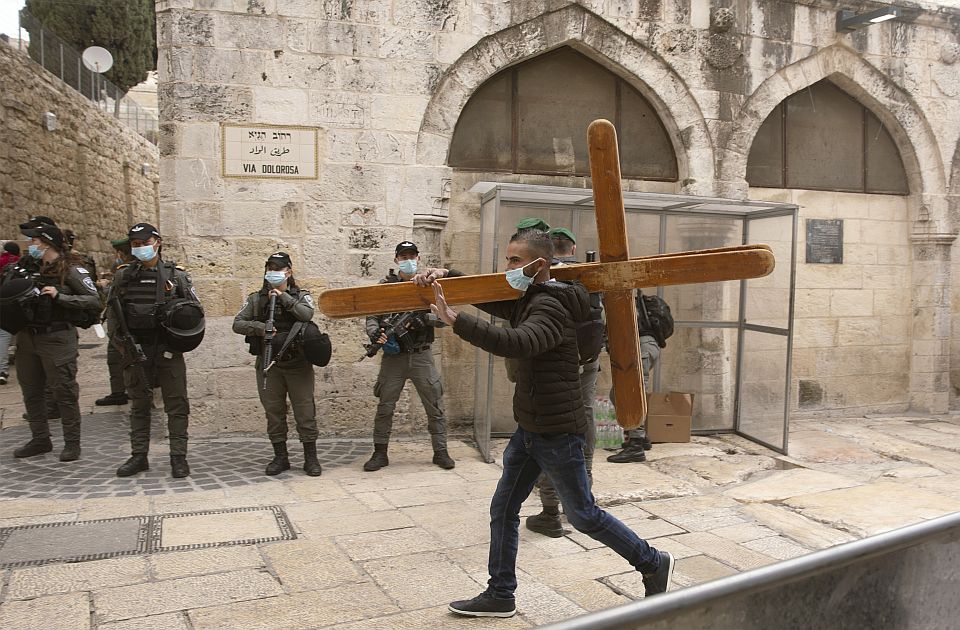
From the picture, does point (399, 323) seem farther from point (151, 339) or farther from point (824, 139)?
point (824, 139)

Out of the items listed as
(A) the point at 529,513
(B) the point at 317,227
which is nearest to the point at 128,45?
(B) the point at 317,227

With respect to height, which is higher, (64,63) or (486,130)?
(64,63)

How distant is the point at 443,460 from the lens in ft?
19.3

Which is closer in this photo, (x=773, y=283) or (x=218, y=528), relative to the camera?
(x=218, y=528)

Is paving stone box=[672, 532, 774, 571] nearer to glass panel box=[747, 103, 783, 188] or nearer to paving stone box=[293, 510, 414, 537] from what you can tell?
paving stone box=[293, 510, 414, 537]

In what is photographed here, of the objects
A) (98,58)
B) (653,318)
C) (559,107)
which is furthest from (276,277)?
(98,58)

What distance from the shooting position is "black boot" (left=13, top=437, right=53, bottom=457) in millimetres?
5719

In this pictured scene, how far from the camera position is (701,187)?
Answer: 24.8 feet

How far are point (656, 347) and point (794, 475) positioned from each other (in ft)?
4.91

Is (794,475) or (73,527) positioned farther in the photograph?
(794,475)

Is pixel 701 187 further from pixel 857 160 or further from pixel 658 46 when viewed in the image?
pixel 857 160

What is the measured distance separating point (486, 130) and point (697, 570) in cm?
481

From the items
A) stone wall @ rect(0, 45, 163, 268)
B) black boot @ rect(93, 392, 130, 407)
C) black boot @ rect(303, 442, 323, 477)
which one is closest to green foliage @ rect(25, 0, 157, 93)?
stone wall @ rect(0, 45, 163, 268)

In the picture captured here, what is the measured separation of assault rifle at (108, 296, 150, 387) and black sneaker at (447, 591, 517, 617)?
315 cm
